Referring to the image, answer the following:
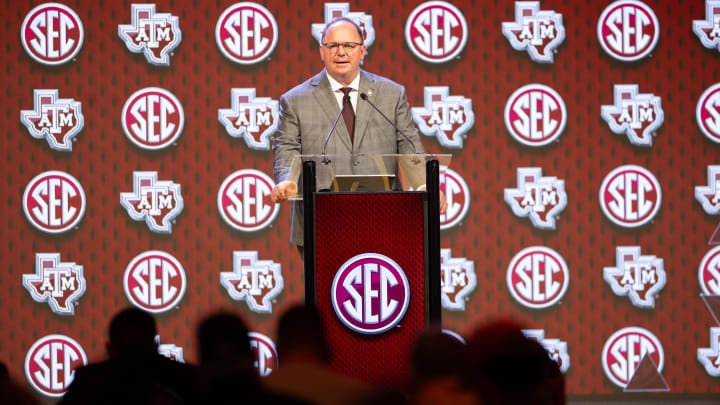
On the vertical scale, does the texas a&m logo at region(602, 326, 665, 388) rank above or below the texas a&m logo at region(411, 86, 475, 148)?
below

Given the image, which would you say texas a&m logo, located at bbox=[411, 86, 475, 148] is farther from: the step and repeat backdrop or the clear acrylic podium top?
the clear acrylic podium top

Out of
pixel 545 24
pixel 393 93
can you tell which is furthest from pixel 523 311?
pixel 393 93

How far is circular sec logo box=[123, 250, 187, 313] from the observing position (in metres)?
5.04

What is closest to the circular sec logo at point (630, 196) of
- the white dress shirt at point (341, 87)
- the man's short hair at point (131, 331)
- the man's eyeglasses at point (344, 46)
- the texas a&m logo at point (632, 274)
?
the texas a&m logo at point (632, 274)

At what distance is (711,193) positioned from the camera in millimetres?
5164

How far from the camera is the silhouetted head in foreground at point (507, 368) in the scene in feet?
4.84

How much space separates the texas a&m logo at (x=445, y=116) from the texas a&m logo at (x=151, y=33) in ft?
4.94

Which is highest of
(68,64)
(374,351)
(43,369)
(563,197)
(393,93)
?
(68,64)

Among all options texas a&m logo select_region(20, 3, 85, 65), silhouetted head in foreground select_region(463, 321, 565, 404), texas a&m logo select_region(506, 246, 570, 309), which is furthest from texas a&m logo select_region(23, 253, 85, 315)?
silhouetted head in foreground select_region(463, 321, 565, 404)

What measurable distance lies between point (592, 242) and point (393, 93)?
210 cm

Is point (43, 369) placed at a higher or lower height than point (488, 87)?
lower

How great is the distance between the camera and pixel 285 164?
11.6 feet

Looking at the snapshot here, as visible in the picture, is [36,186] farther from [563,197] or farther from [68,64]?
[563,197]

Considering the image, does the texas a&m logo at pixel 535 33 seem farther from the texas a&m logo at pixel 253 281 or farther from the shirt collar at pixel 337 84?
the texas a&m logo at pixel 253 281
